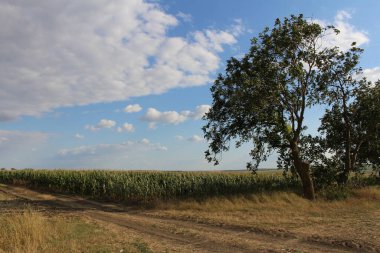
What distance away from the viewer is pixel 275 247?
1170 centimetres

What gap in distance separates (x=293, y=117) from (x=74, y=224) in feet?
46.3

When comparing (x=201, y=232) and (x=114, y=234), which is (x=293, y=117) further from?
(x=114, y=234)

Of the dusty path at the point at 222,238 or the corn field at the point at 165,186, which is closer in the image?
the dusty path at the point at 222,238

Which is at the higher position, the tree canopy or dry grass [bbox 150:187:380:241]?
the tree canopy

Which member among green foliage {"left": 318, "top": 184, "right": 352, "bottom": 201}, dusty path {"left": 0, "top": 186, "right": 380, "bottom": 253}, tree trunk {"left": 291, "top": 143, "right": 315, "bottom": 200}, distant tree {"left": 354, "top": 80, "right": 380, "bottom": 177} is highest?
distant tree {"left": 354, "top": 80, "right": 380, "bottom": 177}

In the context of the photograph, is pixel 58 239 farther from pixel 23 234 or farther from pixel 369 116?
pixel 369 116

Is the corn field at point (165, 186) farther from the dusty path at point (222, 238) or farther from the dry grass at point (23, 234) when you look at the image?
the dry grass at point (23, 234)

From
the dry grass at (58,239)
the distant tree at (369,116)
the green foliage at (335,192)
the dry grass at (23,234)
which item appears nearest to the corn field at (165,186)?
the green foliage at (335,192)

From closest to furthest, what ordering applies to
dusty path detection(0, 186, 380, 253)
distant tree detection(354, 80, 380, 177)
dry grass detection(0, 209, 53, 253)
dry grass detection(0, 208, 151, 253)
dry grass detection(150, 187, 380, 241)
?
dry grass detection(0, 209, 53, 253)
dry grass detection(0, 208, 151, 253)
dusty path detection(0, 186, 380, 253)
dry grass detection(150, 187, 380, 241)
distant tree detection(354, 80, 380, 177)

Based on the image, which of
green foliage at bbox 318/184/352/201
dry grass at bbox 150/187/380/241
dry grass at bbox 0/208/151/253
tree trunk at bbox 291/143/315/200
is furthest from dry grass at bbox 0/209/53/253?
green foliage at bbox 318/184/352/201

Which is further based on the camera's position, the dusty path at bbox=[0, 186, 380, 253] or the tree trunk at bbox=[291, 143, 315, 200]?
the tree trunk at bbox=[291, 143, 315, 200]

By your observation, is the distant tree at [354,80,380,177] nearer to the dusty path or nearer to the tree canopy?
the tree canopy

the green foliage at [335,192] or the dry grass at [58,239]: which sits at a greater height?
the green foliage at [335,192]

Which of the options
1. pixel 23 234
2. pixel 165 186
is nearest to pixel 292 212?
pixel 165 186
